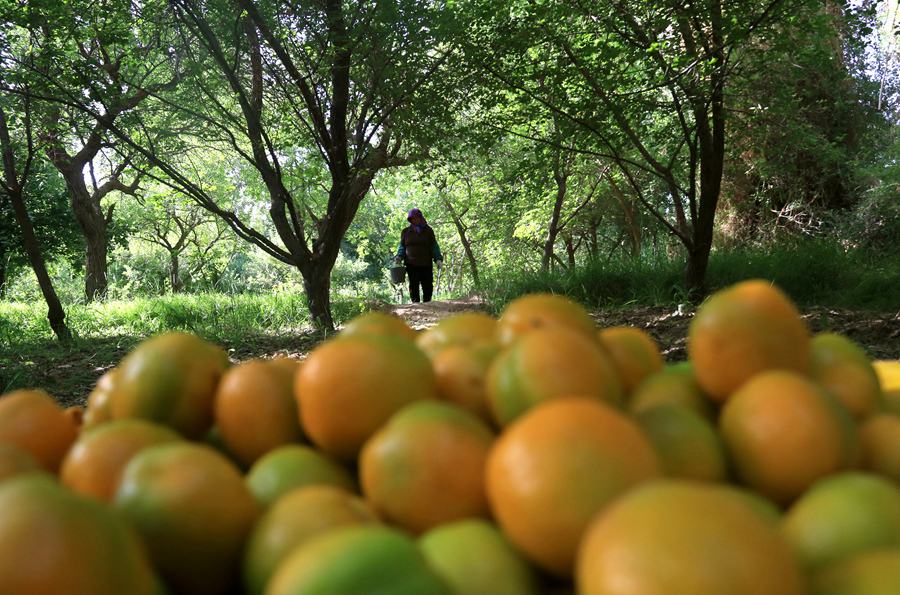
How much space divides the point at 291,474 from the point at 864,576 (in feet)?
1.97

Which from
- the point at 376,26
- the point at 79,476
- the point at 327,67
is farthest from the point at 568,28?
the point at 79,476

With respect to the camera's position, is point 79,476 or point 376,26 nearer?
point 79,476

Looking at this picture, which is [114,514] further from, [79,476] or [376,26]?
[376,26]

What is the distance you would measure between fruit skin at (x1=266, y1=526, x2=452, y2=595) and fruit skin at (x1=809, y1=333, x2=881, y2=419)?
710 millimetres

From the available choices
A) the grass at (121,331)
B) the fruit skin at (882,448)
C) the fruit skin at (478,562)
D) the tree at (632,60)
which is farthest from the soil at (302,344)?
the fruit skin at (478,562)

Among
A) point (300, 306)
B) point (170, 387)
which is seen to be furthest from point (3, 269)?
point (170, 387)

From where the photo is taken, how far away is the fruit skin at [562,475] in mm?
554

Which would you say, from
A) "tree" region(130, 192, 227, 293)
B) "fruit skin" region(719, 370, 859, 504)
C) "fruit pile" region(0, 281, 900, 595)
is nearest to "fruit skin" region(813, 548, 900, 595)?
"fruit pile" region(0, 281, 900, 595)

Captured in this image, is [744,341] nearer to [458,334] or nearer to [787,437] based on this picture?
[787,437]

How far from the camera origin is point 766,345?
0.80m

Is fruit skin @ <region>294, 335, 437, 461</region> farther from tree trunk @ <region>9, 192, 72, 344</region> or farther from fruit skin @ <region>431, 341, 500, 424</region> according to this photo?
tree trunk @ <region>9, 192, 72, 344</region>

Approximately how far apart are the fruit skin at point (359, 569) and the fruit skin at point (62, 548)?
0.13 meters

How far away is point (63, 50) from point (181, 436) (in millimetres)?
6540

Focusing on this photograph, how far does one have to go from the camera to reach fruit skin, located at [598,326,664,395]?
97 cm
